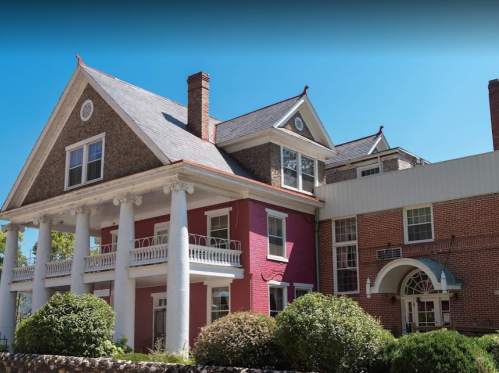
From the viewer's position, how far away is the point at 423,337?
11.2m

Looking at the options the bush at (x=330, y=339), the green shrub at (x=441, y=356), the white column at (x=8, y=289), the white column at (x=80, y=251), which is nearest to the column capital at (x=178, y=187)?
the white column at (x=80, y=251)

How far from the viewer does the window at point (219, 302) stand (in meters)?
23.1

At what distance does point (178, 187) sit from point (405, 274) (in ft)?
31.0

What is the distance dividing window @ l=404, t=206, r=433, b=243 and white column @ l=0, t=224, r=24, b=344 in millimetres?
17819

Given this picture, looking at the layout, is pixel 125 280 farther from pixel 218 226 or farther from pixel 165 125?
pixel 165 125

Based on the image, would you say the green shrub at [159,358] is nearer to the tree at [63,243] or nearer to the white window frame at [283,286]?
the white window frame at [283,286]

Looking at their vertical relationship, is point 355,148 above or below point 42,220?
above

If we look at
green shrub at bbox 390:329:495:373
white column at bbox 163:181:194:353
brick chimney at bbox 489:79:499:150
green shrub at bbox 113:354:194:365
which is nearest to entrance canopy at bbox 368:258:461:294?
brick chimney at bbox 489:79:499:150

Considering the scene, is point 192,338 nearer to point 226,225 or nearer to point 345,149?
point 226,225

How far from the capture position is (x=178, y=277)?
20.1m

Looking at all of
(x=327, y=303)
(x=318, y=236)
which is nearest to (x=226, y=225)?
(x=318, y=236)

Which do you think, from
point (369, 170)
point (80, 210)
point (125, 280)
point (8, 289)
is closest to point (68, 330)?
point (125, 280)

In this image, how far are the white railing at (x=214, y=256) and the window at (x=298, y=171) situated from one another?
457 centimetres

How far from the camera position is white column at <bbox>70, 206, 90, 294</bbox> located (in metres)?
23.9
